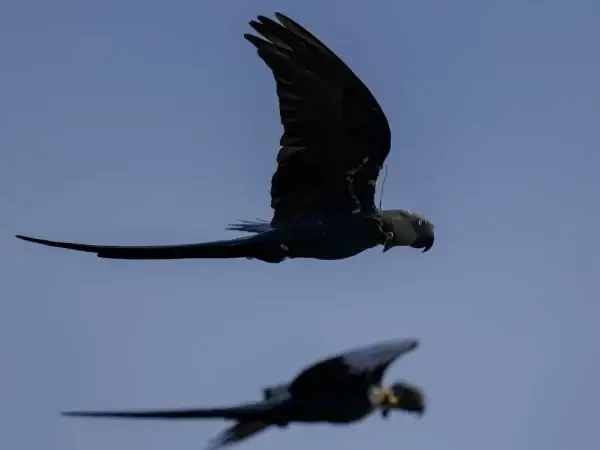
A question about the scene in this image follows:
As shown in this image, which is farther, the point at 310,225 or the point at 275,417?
the point at 310,225

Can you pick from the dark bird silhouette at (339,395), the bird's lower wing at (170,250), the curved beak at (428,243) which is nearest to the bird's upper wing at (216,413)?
the dark bird silhouette at (339,395)

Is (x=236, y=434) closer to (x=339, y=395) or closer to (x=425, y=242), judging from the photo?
(x=339, y=395)

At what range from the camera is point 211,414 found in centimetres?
945

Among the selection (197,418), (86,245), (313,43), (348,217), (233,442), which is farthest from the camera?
(348,217)

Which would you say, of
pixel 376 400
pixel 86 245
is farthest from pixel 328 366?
pixel 86 245

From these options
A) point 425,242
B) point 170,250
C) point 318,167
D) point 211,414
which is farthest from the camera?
point 425,242

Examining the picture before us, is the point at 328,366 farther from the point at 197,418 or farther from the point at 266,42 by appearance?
the point at 266,42

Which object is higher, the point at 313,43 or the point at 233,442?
the point at 313,43

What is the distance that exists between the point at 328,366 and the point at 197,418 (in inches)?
37.1

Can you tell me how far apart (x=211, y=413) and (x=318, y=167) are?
6.17 m

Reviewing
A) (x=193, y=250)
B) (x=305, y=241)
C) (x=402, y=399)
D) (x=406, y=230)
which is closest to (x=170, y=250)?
(x=193, y=250)

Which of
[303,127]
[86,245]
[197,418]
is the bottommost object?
[197,418]

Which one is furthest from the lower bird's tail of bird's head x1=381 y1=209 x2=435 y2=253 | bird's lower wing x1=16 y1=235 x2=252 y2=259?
bird's head x1=381 y1=209 x2=435 y2=253

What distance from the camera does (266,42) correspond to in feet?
47.6
